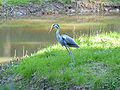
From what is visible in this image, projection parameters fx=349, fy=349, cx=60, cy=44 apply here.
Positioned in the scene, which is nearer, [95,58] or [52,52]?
[95,58]

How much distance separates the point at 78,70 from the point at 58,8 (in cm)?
2542

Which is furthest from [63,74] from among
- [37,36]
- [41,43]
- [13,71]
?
[37,36]

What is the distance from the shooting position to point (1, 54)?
50.4ft

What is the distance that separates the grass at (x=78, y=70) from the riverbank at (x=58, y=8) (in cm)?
2029

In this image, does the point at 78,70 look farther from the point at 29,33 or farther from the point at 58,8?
the point at 58,8

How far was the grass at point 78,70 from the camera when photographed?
8.38 m

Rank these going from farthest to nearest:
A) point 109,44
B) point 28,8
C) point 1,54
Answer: point 28,8 → point 1,54 → point 109,44

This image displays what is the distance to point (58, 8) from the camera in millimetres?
34219

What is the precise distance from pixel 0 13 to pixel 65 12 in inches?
272

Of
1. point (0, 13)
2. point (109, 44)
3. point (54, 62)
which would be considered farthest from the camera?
point (0, 13)

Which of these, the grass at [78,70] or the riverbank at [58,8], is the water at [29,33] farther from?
the grass at [78,70]

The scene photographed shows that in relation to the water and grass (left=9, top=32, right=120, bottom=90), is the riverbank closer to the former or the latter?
the water

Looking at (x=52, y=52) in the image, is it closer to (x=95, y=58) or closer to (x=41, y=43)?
(x=95, y=58)

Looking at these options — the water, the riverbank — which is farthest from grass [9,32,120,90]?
the riverbank
